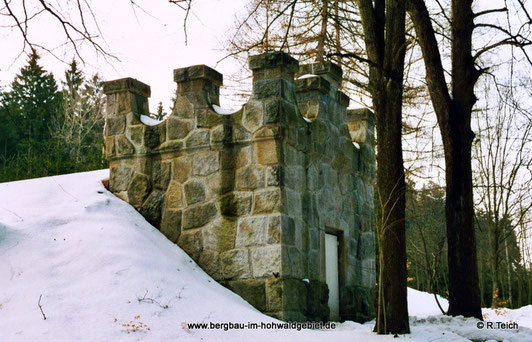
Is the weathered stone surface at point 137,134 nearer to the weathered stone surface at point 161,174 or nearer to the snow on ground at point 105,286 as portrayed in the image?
the weathered stone surface at point 161,174

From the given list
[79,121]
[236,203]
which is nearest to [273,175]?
[236,203]

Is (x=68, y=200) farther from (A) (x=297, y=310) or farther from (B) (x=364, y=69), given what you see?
(B) (x=364, y=69)

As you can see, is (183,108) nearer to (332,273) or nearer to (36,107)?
(332,273)

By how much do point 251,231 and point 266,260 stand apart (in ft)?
1.27

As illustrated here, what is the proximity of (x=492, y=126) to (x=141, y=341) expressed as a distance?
13.1 m

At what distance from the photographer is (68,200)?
7.43m

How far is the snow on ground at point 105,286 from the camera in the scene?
16.5 ft

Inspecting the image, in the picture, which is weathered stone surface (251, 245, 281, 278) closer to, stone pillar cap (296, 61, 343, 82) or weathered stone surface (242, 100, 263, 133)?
weathered stone surface (242, 100, 263, 133)

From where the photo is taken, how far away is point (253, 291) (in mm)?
6906

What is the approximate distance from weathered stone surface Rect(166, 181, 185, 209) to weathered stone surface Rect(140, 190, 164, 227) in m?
0.11

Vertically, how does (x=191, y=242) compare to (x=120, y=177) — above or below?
below

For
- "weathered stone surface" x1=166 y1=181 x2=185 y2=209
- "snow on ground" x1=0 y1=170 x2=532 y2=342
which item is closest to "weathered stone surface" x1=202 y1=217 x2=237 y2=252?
"snow on ground" x1=0 y1=170 x2=532 y2=342

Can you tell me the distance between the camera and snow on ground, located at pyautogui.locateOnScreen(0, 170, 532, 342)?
5016 millimetres

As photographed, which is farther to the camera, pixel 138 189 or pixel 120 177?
pixel 120 177
